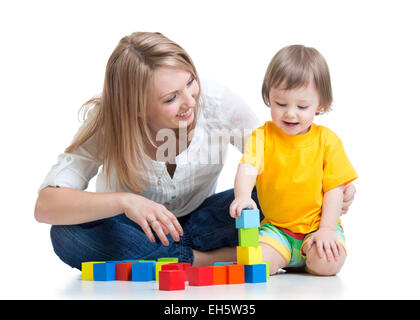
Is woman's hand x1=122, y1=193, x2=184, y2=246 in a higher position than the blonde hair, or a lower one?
lower

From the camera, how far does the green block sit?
177 cm

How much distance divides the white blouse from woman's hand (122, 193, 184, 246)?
279 mm

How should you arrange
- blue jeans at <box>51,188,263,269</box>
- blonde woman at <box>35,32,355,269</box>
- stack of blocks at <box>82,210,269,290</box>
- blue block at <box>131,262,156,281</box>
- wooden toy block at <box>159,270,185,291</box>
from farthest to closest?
blue jeans at <box>51,188,263,269</box> → blonde woman at <box>35,32,355,269</box> → blue block at <box>131,262,156,281</box> → stack of blocks at <box>82,210,269,290</box> → wooden toy block at <box>159,270,185,291</box>

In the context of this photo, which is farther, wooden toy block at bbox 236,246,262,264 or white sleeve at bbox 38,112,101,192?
white sleeve at bbox 38,112,101,192

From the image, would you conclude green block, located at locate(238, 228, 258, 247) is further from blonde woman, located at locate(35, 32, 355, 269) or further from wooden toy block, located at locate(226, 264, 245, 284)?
blonde woman, located at locate(35, 32, 355, 269)

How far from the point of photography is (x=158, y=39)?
6.77ft

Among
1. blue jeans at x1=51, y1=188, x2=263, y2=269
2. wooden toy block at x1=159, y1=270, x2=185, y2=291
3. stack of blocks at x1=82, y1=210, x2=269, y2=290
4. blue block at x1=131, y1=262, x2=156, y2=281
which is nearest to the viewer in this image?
wooden toy block at x1=159, y1=270, x2=185, y2=291

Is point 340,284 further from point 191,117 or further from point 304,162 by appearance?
point 191,117

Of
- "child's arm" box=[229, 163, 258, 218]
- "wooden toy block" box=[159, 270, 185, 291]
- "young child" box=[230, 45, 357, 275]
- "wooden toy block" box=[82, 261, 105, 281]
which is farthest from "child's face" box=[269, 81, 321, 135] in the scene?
"wooden toy block" box=[82, 261, 105, 281]

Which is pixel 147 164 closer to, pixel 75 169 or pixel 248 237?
pixel 75 169

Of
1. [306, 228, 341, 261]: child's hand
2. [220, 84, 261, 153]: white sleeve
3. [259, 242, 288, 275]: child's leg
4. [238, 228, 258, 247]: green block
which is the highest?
[220, 84, 261, 153]: white sleeve

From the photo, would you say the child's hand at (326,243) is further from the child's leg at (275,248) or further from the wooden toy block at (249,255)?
the wooden toy block at (249,255)

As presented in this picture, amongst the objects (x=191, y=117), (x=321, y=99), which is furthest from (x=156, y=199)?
(x=321, y=99)

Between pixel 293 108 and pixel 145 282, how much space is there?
72 centimetres
